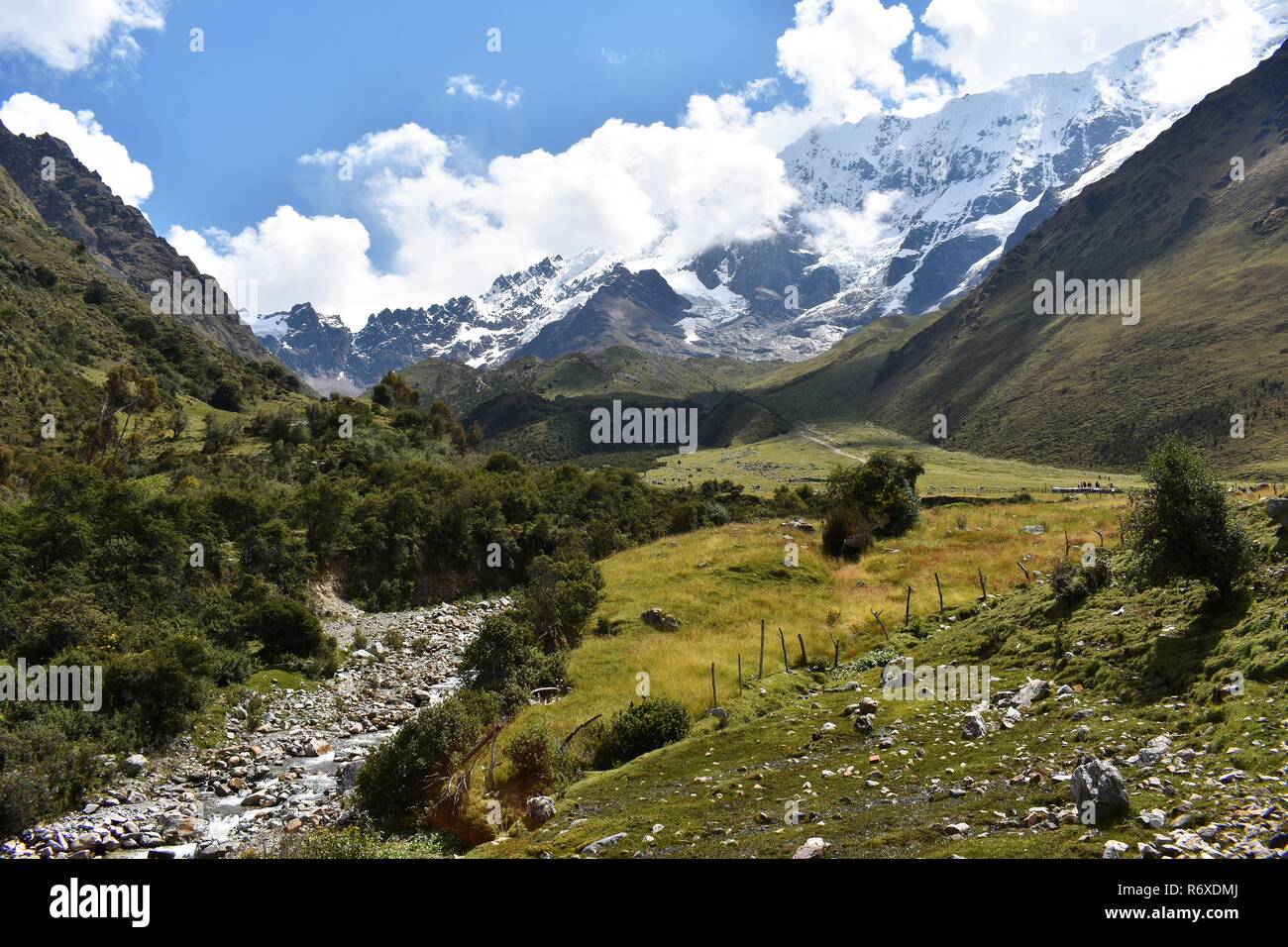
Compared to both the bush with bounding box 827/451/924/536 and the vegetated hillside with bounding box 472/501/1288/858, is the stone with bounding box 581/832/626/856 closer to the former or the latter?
the vegetated hillside with bounding box 472/501/1288/858

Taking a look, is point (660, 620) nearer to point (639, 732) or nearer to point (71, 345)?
point (639, 732)

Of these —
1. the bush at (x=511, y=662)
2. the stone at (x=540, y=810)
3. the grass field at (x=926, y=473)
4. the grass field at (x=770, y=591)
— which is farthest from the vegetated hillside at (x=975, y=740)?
the grass field at (x=926, y=473)

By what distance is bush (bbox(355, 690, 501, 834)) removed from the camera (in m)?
20.3

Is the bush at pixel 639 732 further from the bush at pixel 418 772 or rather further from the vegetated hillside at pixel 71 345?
the vegetated hillside at pixel 71 345

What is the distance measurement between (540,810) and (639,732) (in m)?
5.82

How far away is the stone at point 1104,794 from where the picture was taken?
1032 centimetres

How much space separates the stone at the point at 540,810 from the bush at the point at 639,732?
4811 mm

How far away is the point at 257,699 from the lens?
103 feet

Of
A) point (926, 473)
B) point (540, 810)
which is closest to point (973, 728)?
point (540, 810)

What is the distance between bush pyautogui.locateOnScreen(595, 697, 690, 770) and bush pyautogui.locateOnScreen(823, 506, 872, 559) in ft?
91.4
